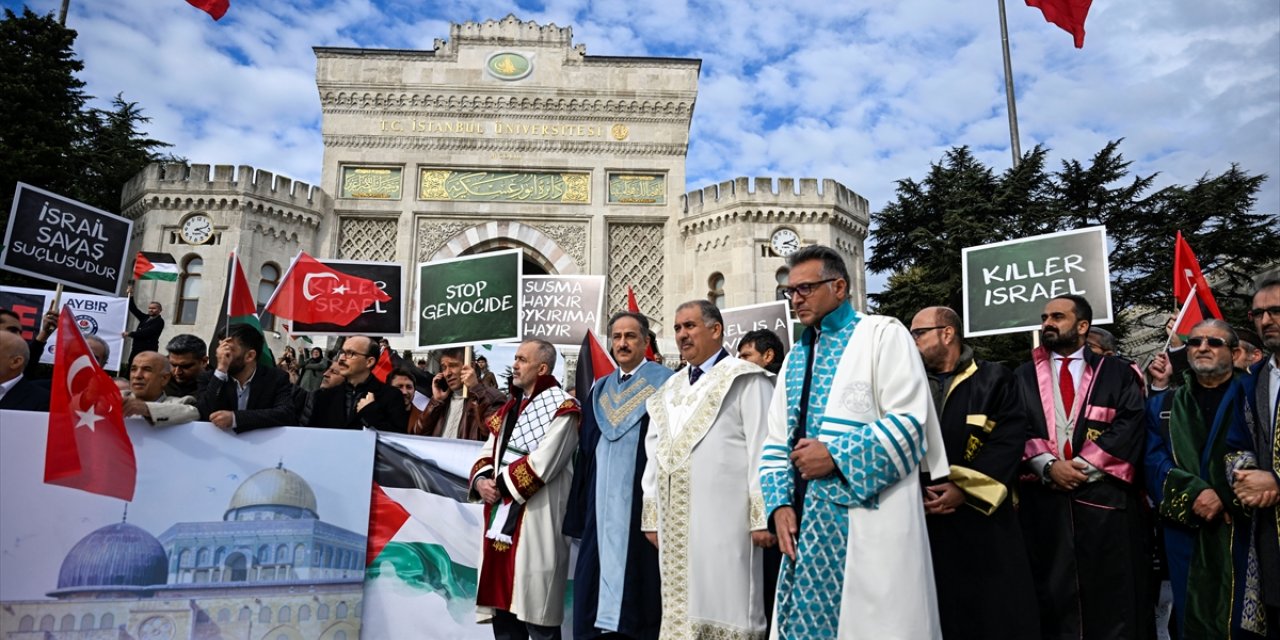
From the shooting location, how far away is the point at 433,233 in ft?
69.3

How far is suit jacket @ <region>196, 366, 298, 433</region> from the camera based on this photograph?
4.94 metres

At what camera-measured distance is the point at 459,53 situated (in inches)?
869

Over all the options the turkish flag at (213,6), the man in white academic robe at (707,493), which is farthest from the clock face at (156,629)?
the turkish flag at (213,6)

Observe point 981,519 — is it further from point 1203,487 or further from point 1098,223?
point 1098,223

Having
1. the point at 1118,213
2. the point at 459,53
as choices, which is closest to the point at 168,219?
Answer: the point at 459,53

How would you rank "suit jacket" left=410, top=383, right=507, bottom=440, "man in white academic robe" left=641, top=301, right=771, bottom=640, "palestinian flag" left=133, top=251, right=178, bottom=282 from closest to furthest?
"man in white academic robe" left=641, top=301, right=771, bottom=640
"suit jacket" left=410, top=383, right=507, bottom=440
"palestinian flag" left=133, top=251, right=178, bottom=282

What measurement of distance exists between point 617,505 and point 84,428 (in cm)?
285

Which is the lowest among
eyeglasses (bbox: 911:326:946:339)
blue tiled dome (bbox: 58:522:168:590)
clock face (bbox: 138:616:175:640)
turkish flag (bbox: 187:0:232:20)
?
clock face (bbox: 138:616:175:640)

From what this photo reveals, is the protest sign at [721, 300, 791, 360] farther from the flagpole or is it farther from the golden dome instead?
the flagpole

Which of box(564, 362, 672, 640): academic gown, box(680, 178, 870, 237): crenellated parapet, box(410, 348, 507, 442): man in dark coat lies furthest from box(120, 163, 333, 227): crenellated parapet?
box(564, 362, 672, 640): academic gown

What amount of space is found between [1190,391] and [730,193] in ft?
56.0

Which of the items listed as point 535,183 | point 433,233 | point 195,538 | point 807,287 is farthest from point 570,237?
point 807,287

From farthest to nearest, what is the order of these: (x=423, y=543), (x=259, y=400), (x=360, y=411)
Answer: (x=360, y=411)
(x=259, y=400)
(x=423, y=543)

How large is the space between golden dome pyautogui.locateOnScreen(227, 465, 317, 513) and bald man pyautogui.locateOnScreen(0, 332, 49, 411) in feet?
3.84
